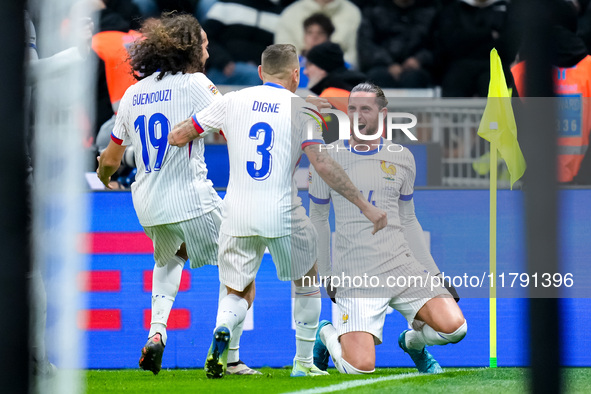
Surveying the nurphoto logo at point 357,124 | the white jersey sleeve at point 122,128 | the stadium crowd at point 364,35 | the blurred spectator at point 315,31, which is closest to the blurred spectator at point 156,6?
the stadium crowd at point 364,35

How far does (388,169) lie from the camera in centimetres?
476

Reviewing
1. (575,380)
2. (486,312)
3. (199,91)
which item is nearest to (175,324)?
(199,91)

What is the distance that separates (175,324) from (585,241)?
2433 mm

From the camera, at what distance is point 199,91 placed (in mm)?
4488

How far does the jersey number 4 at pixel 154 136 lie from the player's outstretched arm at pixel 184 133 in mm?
152

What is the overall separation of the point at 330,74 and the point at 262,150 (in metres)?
2.63

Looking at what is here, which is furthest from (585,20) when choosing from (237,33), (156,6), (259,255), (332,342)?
(259,255)

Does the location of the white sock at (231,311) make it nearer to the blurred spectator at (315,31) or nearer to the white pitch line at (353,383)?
the white pitch line at (353,383)

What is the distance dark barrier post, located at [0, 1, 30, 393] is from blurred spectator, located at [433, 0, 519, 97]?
6832 millimetres

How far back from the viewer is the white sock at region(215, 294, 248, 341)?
4176 millimetres

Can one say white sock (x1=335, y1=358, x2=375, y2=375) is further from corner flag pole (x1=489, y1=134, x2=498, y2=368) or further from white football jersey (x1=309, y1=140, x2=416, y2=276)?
corner flag pole (x1=489, y1=134, x2=498, y2=368)

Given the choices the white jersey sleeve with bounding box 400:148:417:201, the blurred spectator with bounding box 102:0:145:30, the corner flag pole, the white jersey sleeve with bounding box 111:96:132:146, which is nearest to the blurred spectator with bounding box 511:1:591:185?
the corner flag pole

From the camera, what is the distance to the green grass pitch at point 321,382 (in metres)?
4.01

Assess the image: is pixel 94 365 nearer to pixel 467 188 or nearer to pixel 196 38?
pixel 196 38
